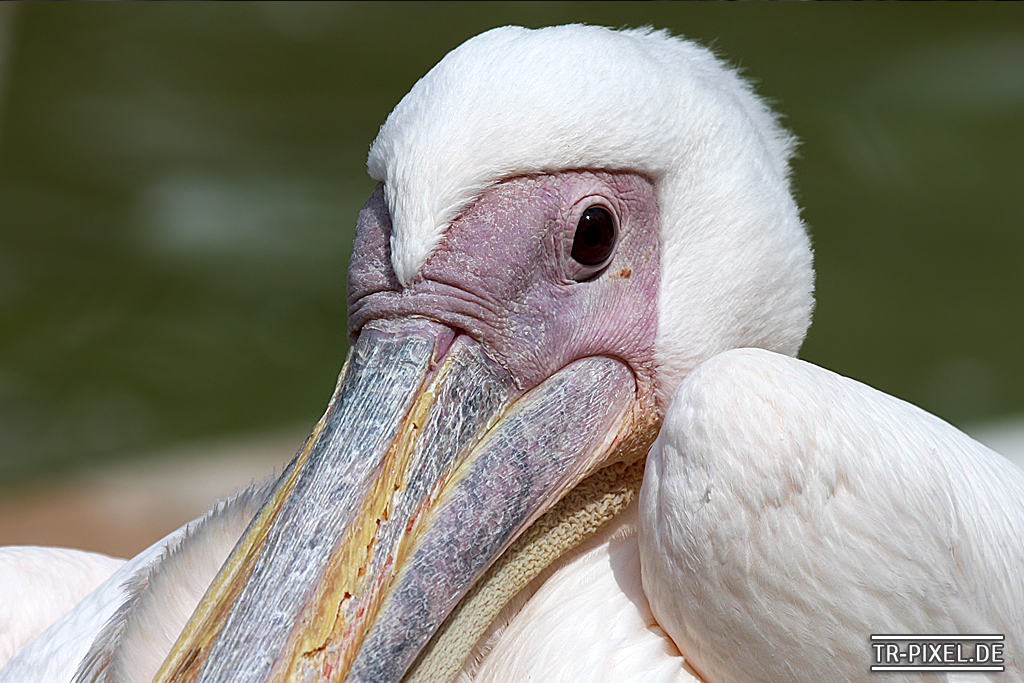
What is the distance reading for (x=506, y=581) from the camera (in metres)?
1.79

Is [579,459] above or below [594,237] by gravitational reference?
below

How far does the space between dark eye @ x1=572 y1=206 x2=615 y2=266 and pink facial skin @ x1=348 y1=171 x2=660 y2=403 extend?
0.04 ft

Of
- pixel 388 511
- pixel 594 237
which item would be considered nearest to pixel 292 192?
pixel 594 237

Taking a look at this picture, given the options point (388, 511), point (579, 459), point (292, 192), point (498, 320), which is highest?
point (498, 320)

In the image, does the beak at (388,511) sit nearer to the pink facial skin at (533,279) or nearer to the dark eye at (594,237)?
the pink facial skin at (533,279)

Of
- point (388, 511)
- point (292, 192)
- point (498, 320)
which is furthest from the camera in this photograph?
point (292, 192)

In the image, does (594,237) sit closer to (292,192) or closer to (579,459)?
(579,459)

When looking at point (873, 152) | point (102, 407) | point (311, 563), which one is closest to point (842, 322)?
point (873, 152)

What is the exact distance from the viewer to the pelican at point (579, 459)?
150 centimetres

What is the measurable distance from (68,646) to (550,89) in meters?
1.26

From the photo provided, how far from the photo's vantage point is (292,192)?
8.19 m

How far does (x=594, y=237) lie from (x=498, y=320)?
0.72 feet

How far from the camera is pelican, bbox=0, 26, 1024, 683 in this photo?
1.50m

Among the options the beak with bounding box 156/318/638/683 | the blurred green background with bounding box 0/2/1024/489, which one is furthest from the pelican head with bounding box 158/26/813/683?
the blurred green background with bounding box 0/2/1024/489
